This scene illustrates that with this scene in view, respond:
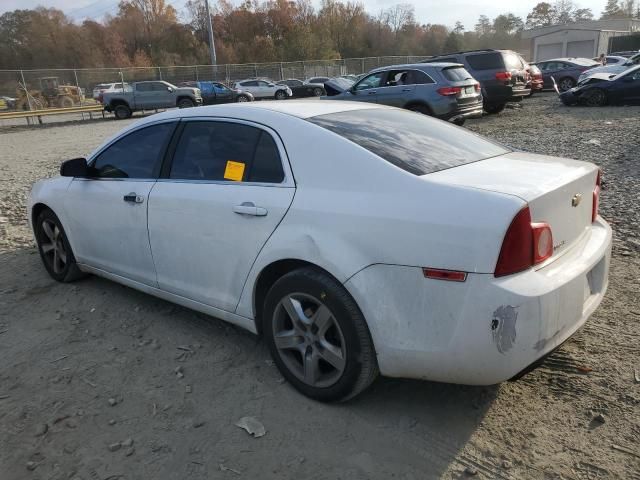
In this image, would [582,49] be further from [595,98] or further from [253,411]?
[253,411]

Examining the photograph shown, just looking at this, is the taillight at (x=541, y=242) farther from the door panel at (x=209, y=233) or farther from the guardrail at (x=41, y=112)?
the guardrail at (x=41, y=112)

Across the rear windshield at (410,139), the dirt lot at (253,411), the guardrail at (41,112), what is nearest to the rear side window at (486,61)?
the dirt lot at (253,411)

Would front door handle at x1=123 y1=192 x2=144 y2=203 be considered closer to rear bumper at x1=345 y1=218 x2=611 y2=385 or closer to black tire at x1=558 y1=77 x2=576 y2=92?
rear bumper at x1=345 y1=218 x2=611 y2=385

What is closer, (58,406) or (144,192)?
(58,406)

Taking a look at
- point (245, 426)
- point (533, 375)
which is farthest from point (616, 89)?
point (245, 426)

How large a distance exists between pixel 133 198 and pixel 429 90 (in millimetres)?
10424

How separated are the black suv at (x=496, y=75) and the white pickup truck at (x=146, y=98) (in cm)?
1578

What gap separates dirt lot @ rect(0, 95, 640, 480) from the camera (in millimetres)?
2395

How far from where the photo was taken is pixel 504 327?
2.19m

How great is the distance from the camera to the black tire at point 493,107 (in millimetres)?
16250

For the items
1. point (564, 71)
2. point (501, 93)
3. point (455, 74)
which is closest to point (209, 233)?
point (455, 74)

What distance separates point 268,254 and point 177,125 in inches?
51.7

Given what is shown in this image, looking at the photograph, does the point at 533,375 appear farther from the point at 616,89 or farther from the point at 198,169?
the point at 616,89

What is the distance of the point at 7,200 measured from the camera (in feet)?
25.5
